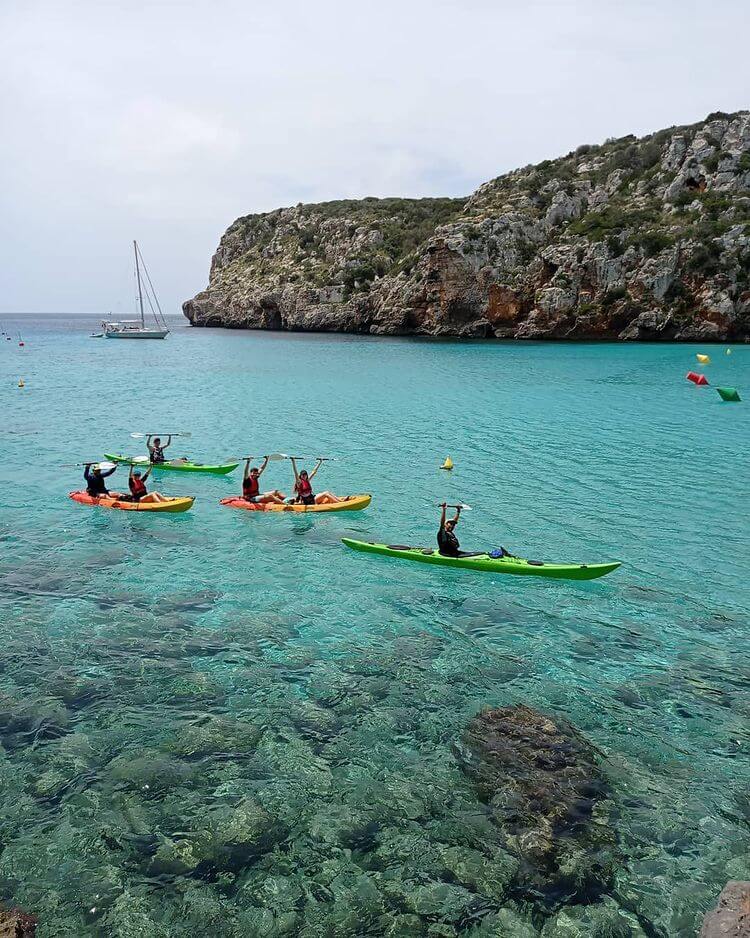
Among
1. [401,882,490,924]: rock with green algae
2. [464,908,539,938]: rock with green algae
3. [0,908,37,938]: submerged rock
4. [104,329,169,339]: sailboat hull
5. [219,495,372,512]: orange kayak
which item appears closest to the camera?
[0,908,37,938]: submerged rock

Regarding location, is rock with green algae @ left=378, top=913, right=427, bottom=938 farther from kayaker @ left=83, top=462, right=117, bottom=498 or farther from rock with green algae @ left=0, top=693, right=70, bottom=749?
kayaker @ left=83, top=462, right=117, bottom=498

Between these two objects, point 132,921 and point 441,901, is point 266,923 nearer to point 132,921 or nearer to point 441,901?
point 132,921

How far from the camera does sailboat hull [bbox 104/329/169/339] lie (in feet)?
395

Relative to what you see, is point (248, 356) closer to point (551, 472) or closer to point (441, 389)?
point (441, 389)

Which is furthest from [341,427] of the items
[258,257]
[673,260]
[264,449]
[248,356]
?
[258,257]

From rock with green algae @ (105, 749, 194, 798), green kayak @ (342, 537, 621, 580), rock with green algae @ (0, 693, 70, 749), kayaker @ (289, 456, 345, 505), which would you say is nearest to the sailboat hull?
kayaker @ (289, 456, 345, 505)

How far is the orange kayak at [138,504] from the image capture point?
2114 centimetres

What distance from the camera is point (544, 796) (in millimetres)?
8445

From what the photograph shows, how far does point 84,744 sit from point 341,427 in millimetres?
27992

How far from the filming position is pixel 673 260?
77.5m

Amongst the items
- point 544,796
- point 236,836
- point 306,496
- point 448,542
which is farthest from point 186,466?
point 544,796

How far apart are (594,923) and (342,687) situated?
5330mm

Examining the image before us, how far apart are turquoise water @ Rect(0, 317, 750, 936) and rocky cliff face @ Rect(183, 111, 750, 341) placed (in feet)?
195

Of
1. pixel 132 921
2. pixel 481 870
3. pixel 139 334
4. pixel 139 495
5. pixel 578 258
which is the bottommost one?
pixel 132 921
